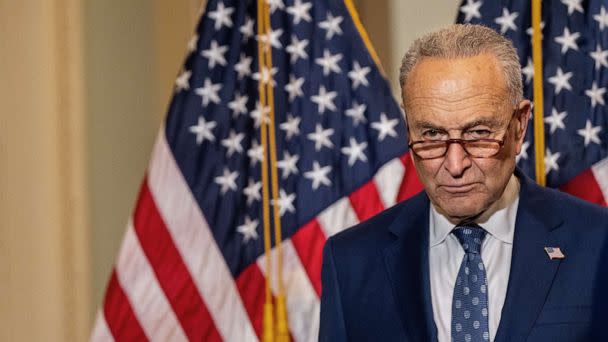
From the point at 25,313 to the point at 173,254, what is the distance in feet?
2.07

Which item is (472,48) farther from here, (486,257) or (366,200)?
(366,200)

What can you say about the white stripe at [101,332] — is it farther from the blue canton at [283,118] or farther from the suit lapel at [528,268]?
the suit lapel at [528,268]

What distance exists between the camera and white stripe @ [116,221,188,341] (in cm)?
293

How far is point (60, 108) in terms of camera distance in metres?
3.22

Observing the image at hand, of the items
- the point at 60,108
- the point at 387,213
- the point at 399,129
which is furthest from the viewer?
the point at 60,108

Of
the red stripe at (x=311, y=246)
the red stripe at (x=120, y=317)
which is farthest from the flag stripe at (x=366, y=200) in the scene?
the red stripe at (x=120, y=317)

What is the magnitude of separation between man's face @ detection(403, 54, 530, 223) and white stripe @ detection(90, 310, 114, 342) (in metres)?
1.44

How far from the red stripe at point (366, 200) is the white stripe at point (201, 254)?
414 millimetres

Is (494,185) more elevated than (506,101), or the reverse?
(506,101)

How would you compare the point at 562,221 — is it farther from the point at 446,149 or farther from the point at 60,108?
the point at 60,108

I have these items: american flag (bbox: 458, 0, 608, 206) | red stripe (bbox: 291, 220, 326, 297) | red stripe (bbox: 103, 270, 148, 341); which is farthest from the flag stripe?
red stripe (bbox: 103, 270, 148, 341)

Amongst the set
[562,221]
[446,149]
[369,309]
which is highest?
[446,149]

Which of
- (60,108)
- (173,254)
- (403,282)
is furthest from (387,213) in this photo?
(60,108)

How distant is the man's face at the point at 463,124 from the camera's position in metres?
1.77
